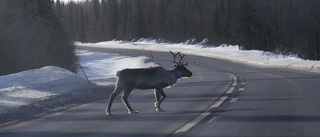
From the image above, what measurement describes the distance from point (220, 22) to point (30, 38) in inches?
2306

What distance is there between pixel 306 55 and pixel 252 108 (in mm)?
42130

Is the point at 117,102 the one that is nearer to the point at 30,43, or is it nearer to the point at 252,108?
the point at 252,108

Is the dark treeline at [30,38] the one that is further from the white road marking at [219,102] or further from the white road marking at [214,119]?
the white road marking at [214,119]

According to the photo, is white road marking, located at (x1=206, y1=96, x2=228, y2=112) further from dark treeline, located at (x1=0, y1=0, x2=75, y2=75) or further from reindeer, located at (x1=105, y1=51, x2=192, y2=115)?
dark treeline, located at (x1=0, y1=0, x2=75, y2=75)

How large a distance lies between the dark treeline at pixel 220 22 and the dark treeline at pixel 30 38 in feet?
13.9

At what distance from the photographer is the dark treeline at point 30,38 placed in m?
28.6

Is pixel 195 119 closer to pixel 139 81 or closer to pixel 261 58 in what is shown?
pixel 139 81

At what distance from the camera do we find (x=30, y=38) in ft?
103

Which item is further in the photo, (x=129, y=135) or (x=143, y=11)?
(x=143, y=11)

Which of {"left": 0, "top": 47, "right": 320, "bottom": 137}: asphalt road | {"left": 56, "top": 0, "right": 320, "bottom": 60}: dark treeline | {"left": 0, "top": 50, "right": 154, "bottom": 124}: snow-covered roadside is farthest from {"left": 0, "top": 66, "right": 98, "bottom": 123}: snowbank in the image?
{"left": 56, "top": 0, "right": 320, "bottom": 60}: dark treeline

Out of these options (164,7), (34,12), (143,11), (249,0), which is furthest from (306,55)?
(143,11)

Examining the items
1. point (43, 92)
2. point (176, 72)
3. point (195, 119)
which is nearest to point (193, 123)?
point (195, 119)

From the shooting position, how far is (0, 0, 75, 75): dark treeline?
28.6 m

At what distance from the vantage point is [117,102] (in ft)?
46.2
